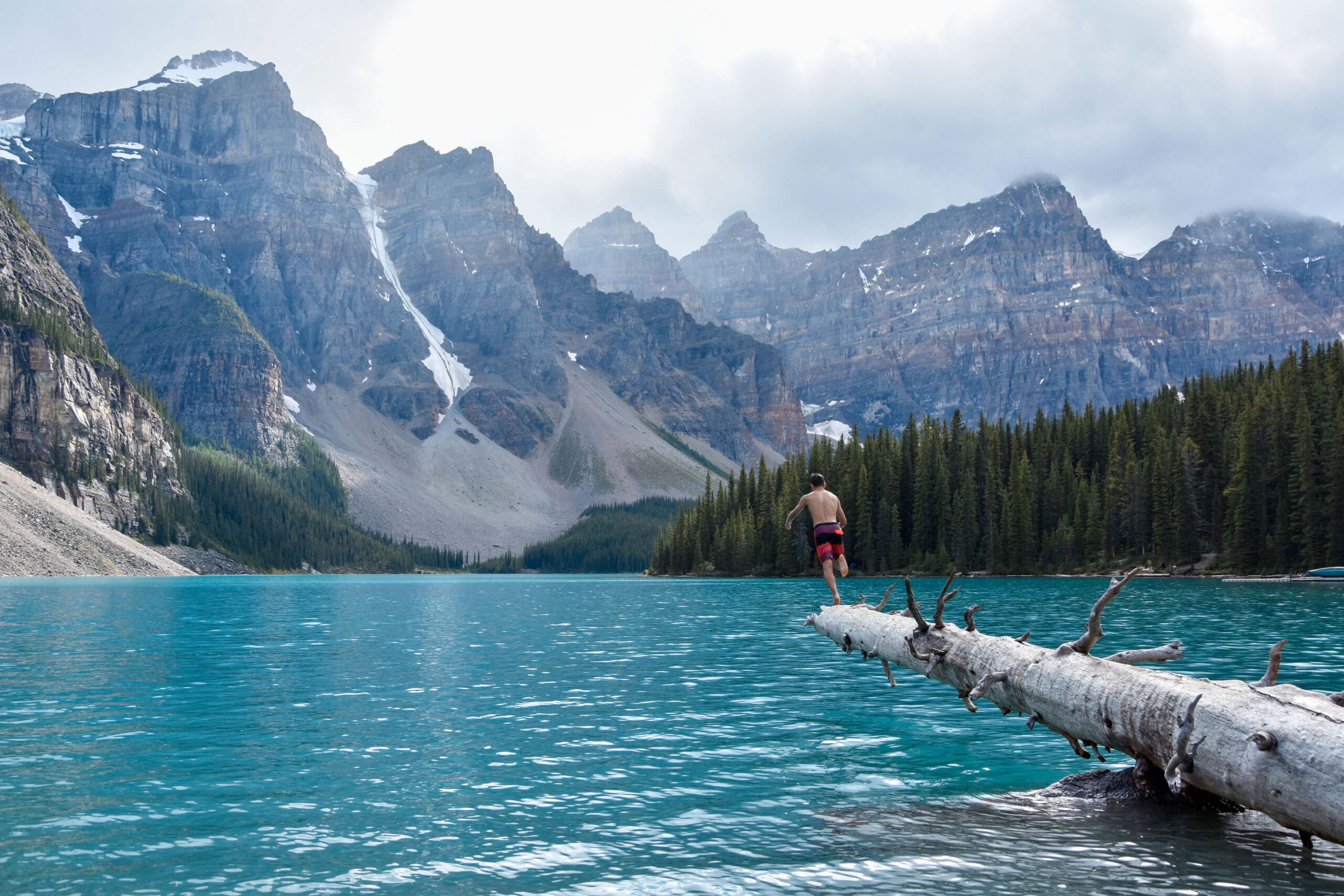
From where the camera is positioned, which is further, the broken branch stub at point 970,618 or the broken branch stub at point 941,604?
the broken branch stub at point 941,604

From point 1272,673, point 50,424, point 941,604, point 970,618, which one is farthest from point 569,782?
point 50,424

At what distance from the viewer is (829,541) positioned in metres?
26.2

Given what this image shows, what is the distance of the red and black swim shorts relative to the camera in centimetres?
2611

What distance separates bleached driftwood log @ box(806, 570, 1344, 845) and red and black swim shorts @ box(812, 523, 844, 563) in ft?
29.3

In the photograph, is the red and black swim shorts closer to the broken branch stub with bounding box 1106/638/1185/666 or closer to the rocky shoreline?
the broken branch stub with bounding box 1106/638/1185/666

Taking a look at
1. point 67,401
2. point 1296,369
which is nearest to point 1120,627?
point 1296,369

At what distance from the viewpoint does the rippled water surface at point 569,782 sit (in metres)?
9.48

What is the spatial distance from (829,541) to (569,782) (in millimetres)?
14120

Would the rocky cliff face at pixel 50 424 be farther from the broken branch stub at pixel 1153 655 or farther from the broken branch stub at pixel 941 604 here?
the broken branch stub at pixel 1153 655

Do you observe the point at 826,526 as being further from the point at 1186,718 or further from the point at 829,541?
the point at 1186,718

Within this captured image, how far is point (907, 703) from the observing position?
20.5m

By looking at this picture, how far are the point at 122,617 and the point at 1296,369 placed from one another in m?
113

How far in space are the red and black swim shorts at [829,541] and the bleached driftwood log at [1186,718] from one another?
8.92 metres

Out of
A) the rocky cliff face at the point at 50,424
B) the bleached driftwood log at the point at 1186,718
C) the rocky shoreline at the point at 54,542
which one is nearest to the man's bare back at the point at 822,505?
the bleached driftwood log at the point at 1186,718
